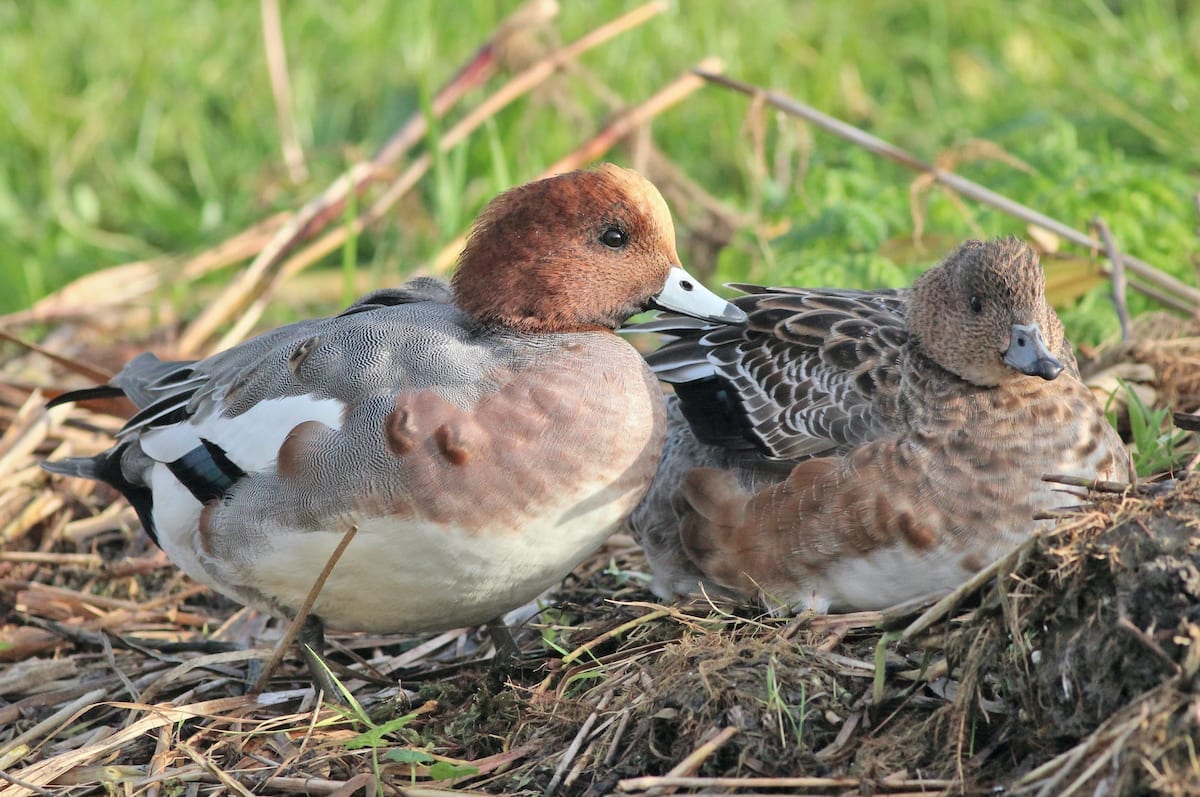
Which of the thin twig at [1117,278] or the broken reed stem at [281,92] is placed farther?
the broken reed stem at [281,92]

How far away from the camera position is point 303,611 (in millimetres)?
3330

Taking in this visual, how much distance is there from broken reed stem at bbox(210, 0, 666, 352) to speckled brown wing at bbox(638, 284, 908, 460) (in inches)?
83.1

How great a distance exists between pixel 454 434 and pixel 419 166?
10.1 feet

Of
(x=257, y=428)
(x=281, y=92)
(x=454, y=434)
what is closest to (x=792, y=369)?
(x=454, y=434)

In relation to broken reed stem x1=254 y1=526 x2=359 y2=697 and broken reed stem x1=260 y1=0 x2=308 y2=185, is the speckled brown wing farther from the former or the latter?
broken reed stem x1=260 y1=0 x2=308 y2=185

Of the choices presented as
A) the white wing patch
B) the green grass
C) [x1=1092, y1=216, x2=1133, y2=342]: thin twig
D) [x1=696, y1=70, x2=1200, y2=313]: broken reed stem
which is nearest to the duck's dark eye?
the white wing patch

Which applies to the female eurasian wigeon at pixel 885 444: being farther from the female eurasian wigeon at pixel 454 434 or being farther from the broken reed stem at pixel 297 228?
the broken reed stem at pixel 297 228

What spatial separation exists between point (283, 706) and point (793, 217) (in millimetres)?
2912

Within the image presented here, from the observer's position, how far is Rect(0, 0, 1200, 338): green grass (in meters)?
6.11

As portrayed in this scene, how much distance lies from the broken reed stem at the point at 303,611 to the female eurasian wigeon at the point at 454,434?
31 millimetres

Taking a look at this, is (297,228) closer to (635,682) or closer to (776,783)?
(635,682)

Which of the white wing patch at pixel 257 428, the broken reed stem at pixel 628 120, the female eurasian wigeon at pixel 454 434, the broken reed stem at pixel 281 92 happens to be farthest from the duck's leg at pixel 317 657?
the broken reed stem at pixel 281 92

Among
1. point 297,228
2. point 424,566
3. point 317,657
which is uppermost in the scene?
point 424,566

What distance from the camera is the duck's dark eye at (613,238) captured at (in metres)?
3.50
